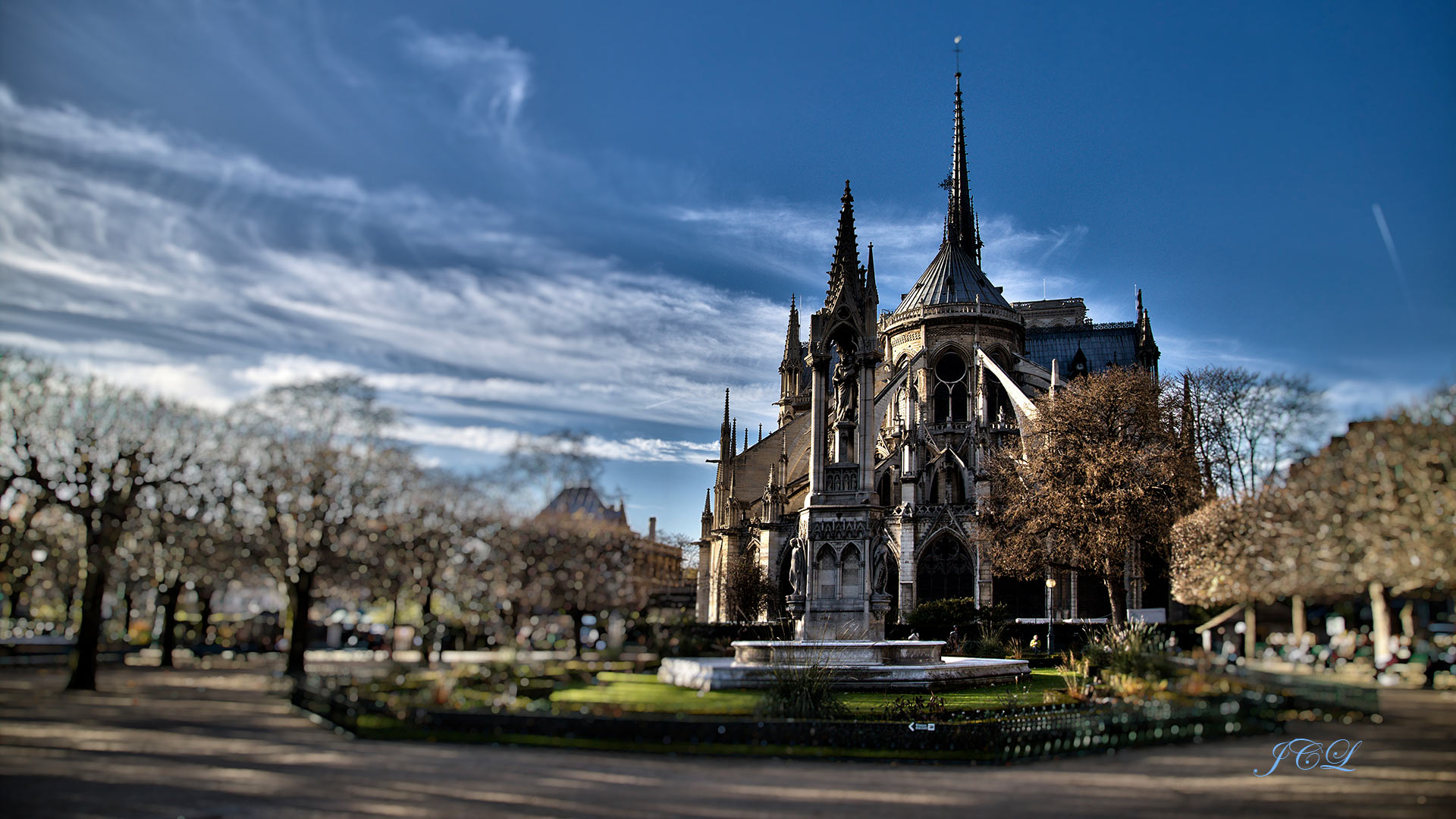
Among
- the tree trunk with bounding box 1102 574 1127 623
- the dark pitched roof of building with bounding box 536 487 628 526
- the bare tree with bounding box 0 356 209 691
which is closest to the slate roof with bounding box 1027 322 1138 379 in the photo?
the tree trunk with bounding box 1102 574 1127 623

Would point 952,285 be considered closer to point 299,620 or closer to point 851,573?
point 851,573

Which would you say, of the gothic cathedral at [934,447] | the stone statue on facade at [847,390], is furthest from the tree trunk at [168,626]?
the gothic cathedral at [934,447]

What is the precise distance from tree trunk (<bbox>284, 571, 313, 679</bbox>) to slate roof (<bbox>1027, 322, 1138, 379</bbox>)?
63.0 m

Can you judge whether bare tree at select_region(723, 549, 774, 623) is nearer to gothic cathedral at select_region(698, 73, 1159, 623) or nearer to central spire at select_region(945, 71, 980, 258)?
gothic cathedral at select_region(698, 73, 1159, 623)

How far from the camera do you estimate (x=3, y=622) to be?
28.8 feet

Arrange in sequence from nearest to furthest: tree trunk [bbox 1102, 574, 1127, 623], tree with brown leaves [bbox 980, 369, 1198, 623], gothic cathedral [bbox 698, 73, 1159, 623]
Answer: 1. tree trunk [bbox 1102, 574, 1127, 623]
2. tree with brown leaves [bbox 980, 369, 1198, 623]
3. gothic cathedral [bbox 698, 73, 1159, 623]

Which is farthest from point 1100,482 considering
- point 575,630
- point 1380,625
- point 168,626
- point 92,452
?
point 92,452

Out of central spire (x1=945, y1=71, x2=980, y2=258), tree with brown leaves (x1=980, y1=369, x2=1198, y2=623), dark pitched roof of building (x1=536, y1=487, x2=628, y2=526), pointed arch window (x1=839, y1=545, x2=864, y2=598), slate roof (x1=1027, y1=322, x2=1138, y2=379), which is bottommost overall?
pointed arch window (x1=839, y1=545, x2=864, y2=598)

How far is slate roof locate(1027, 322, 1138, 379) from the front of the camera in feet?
221

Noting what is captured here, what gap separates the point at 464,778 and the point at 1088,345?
2661 inches

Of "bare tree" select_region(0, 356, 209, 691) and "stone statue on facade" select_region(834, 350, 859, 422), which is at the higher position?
"stone statue on facade" select_region(834, 350, 859, 422)

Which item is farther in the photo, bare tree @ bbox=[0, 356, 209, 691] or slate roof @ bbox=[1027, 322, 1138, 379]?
slate roof @ bbox=[1027, 322, 1138, 379]

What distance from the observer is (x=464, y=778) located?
27.9ft

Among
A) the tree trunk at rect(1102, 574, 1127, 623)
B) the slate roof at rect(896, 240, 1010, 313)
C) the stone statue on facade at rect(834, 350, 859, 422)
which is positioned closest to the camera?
the stone statue on facade at rect(834, 350, 859, 422)
